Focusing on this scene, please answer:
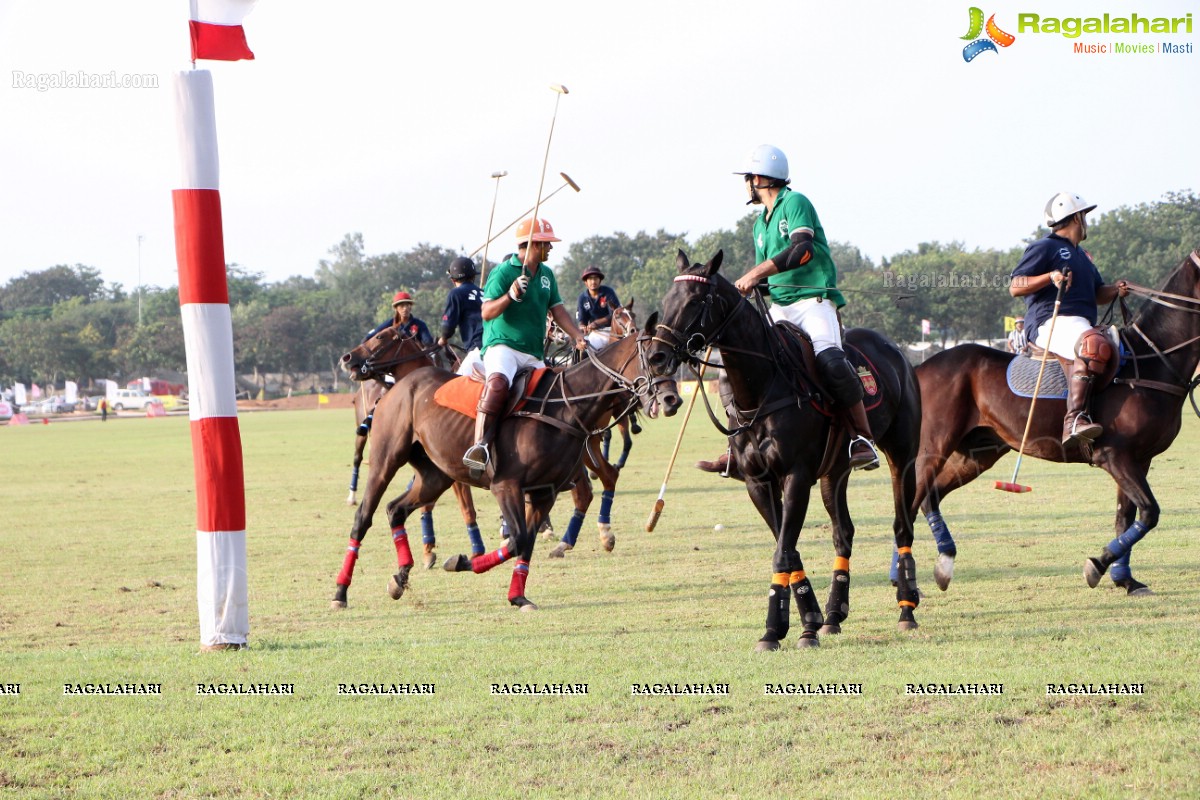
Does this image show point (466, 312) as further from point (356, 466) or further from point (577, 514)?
point (356, 466)

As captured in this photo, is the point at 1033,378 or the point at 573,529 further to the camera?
the point at 573,529

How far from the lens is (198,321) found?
686cm

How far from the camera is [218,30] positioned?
689 centimetres

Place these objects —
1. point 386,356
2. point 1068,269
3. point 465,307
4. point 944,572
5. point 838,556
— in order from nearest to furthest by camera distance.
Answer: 1. point 838,556
2. point 944,572
3. point 1068,269
4. point 465,307
5. point 386,356

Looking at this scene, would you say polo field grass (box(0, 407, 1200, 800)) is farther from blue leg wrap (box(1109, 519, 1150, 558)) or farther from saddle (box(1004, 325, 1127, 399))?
Answer: saddle (box(1004, 325, 1127, 399))

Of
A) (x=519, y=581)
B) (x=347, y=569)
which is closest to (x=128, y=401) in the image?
(x=347, y=569)

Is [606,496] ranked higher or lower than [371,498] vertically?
lower

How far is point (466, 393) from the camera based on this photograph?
9.55 meters

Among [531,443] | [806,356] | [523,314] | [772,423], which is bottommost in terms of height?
[531,443]

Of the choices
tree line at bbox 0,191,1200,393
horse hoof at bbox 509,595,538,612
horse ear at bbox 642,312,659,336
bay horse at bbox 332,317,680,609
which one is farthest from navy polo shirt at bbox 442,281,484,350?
tree line at bbox 0,191,1200,393

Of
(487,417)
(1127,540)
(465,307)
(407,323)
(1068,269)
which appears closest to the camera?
(1127,540)

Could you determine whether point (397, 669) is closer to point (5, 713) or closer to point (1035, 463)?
point (5, 713)

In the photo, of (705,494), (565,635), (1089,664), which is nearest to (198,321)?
(565,635)

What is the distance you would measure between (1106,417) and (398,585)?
5422 mm
